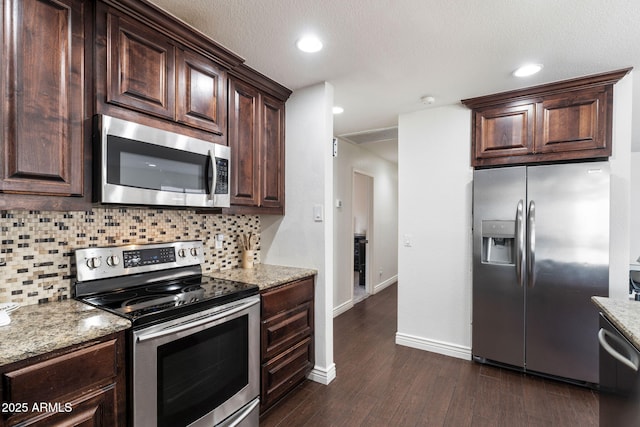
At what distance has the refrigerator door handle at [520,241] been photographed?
2.63 m

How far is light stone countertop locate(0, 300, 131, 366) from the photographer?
1.05m

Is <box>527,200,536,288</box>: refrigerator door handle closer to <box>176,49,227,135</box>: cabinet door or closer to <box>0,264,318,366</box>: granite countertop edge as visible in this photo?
<box>176,49,227,135</box>: cabinet door

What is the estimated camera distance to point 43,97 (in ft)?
4.37

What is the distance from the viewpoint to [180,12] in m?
1.72

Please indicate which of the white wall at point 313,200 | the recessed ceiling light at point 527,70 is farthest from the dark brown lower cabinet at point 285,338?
the recessed ceiling light at point 527,70

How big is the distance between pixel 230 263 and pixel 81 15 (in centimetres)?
181

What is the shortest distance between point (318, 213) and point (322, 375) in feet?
4.30

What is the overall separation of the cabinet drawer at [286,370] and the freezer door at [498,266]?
1.57m

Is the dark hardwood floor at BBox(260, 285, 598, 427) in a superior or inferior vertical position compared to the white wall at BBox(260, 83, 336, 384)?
inferior

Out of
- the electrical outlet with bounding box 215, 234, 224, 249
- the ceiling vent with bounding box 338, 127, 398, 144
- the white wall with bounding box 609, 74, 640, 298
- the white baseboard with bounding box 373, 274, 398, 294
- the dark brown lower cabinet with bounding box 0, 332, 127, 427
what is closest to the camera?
the dark brown lower cabinet with bounding box 0, 332, 127, 427

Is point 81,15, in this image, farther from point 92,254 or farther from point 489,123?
point 489,123

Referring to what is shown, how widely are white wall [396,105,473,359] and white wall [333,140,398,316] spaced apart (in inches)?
45.3

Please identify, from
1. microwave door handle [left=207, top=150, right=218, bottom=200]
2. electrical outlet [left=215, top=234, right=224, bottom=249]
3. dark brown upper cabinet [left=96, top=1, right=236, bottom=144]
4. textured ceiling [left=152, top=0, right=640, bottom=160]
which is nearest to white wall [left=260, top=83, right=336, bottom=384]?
textured ceiling [left=152, top=0, right=640, bottom=160]

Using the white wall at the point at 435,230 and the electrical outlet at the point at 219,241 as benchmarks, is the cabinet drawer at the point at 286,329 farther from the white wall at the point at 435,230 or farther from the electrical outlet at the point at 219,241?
the white wall at the point at 435,230
